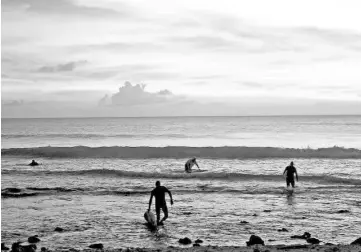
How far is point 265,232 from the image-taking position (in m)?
14.2

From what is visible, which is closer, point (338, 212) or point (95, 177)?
point (338, 212)

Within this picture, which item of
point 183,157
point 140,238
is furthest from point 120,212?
point 183,157

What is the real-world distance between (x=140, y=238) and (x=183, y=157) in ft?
108

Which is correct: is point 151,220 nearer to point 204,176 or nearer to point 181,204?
point 181,204

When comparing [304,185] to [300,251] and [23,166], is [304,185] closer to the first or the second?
[300,251]

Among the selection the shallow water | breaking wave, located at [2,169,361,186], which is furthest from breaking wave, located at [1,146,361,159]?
breaking wave, located at [2,169,361,186]

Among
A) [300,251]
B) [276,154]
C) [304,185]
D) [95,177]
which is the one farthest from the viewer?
[276,154]

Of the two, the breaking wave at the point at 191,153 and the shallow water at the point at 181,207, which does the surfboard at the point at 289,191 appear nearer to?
the shallow water at the point at 181,207

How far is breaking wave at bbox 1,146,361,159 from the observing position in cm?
4453

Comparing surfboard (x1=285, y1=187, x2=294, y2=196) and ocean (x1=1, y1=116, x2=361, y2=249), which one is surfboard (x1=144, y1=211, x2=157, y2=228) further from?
surfboard (x1=285, y1=187, x2=294, y2=196)

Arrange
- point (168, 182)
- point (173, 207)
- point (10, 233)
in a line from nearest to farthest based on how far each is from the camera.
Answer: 1. point (10, 233)
2. point (173, 207)
3. point (168, 182)

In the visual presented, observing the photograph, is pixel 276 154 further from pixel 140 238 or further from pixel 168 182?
pixel 140 238

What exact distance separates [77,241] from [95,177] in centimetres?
1654

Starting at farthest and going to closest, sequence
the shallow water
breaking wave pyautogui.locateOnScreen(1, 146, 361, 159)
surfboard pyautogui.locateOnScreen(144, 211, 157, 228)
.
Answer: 1. breaking wave pyautogui.locateOnScreen(1, 146, 361, 159)
2. surfboard pyautogui.locateOnScreen(144, 211, 157, 228)
3. the shallow water
